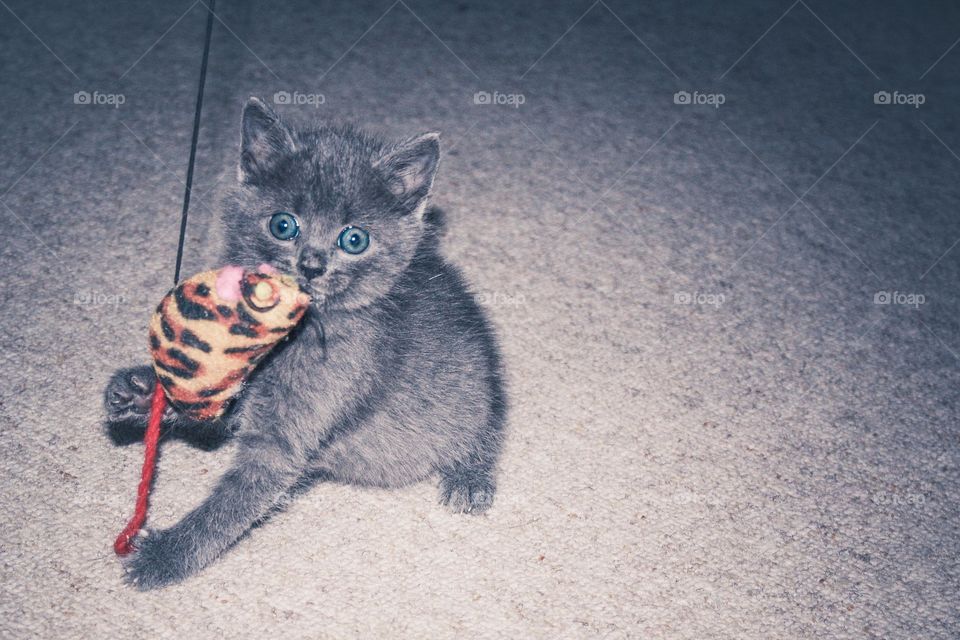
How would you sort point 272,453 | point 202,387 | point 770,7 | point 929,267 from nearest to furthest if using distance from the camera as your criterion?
1. point 202,387
2. point 272,453
3. point 929,267
4. point 770,7

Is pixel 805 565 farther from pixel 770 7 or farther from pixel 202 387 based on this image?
pixel 770 7

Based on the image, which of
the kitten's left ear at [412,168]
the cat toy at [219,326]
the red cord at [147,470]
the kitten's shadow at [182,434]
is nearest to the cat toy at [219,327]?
the cat toy at [219,326]

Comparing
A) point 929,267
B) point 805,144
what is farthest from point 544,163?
point 929,267

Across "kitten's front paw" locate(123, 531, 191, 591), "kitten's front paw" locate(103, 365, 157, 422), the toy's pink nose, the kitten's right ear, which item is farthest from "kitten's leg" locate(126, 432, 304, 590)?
the kitten's right ear

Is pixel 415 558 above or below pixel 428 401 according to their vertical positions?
below

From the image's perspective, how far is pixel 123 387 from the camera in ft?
3.64

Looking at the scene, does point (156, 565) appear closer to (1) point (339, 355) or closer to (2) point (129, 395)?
(2) point (129, 395)

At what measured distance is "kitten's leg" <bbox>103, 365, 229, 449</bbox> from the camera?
111 cm

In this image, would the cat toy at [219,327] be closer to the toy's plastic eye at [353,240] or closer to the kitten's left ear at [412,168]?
the toy's plastic eye at [353,240]

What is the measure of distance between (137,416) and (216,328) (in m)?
0.38

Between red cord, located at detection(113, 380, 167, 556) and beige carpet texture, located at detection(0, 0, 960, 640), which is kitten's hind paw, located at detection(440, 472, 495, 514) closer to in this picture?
beige carpet texture, located at detection(0, 0, 960, 640)

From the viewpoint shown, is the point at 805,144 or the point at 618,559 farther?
the point at 805,144

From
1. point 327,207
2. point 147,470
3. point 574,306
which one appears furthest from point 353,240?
point 574,306

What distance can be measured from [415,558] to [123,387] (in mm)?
524
